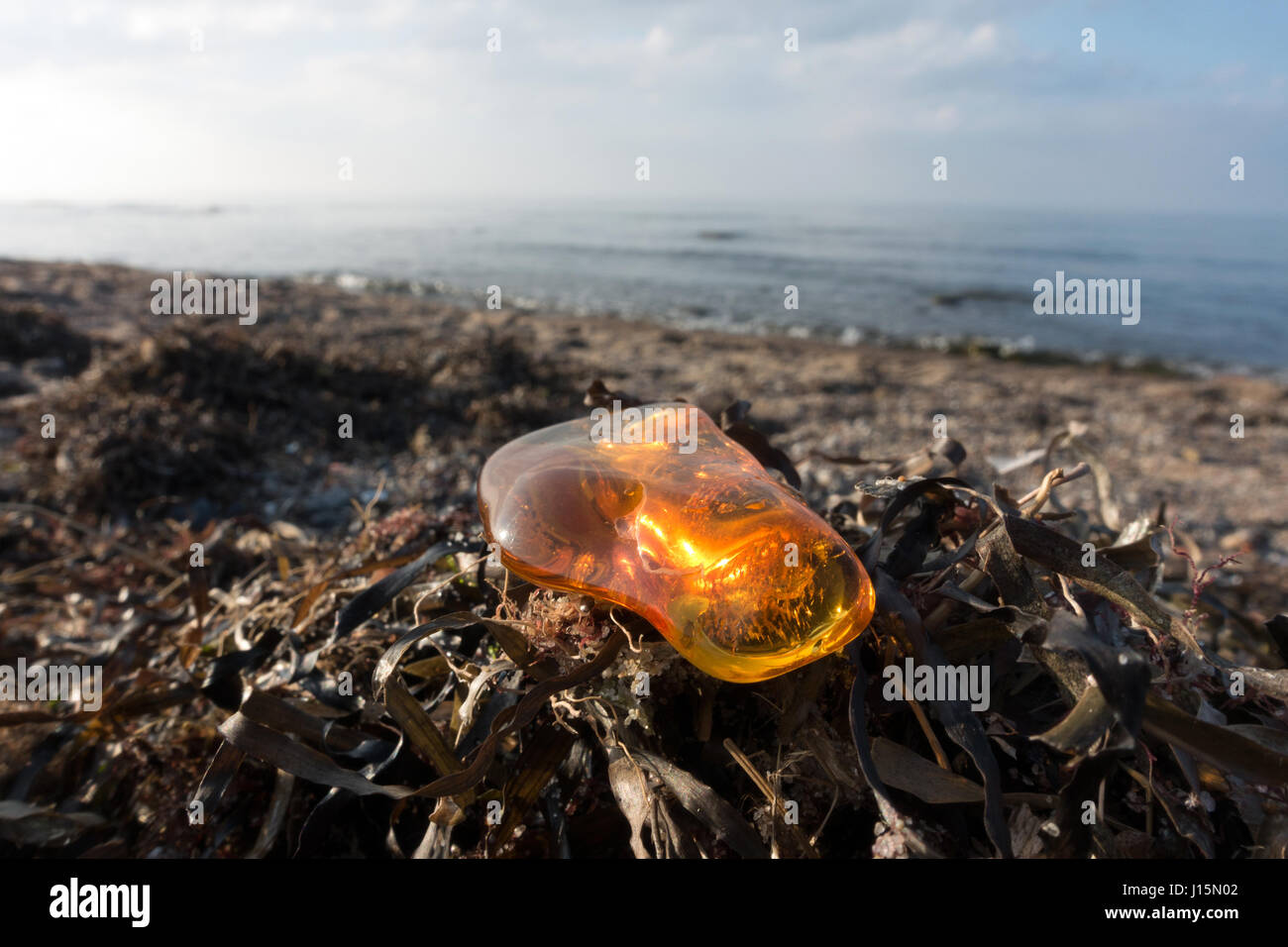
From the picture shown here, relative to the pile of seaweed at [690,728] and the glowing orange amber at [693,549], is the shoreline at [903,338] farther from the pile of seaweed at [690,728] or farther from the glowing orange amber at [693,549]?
the glowing orange amber at [693,549]

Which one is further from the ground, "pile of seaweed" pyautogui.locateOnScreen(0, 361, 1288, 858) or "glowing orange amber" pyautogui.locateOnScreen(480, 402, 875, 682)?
"glowing orange amber" pyautogui.locateOnScreen(480, 402, 875, 682)

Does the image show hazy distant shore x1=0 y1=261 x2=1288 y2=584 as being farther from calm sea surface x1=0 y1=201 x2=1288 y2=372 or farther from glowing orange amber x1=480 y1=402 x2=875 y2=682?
calm sea surface x1=0 y1=201 x2=1288 y2=372

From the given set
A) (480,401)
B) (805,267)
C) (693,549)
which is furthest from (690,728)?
(805,267)

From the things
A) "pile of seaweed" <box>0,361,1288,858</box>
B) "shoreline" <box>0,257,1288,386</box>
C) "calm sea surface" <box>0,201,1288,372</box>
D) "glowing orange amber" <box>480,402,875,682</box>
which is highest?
"calm sea surface" <box>0,201,1288,372</box>

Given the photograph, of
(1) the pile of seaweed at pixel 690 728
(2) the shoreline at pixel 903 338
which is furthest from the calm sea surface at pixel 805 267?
(1) the pile of seaweed at pixel 690 728

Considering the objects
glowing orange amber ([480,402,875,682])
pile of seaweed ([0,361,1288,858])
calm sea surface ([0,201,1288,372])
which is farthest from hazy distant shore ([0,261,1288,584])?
calm sea surface ([0,201,1288,372])

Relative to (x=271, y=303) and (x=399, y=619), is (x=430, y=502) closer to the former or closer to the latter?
(x=399, y=619)
